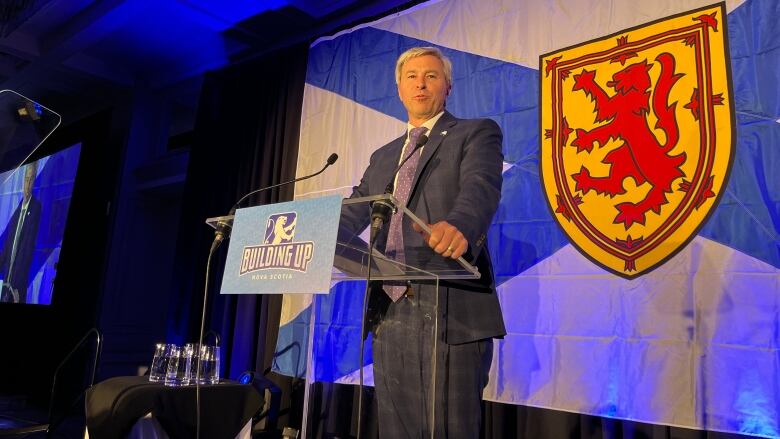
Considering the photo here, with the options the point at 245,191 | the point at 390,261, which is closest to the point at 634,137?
the point at 390,261

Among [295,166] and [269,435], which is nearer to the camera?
[269,435]

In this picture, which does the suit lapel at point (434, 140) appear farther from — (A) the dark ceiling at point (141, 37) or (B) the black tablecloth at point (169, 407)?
(A) the dark ceiling at point (141, 37)

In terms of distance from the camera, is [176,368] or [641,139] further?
[641,139]

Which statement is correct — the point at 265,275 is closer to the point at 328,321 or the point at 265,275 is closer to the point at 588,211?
the point at 588,211

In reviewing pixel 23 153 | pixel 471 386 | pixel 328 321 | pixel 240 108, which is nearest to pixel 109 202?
pixel 240 108

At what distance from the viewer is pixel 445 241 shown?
4.13 feet

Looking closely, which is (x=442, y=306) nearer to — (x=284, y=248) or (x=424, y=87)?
(x=284, y=248)

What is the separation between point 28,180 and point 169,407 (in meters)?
5.58

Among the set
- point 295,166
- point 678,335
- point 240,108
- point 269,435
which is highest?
point 240,108

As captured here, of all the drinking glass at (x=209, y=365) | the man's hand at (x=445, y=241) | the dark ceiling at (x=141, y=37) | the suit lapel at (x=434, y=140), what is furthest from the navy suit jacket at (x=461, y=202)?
the dark ceiling at (x=141, y=37)

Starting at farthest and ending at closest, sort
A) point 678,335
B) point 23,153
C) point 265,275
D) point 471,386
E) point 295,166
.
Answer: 1. point 295,166
2. point 678,335
3. point 23,153
4. point 471,386
5. point 265,275

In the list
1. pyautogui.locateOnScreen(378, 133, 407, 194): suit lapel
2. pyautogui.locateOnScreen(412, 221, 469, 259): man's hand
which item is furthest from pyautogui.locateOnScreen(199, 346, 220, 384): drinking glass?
pyautogui.locateOnScreen(412, 221, 469, 259): man's hand

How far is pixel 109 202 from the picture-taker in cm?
598

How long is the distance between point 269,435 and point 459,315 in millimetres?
2139
